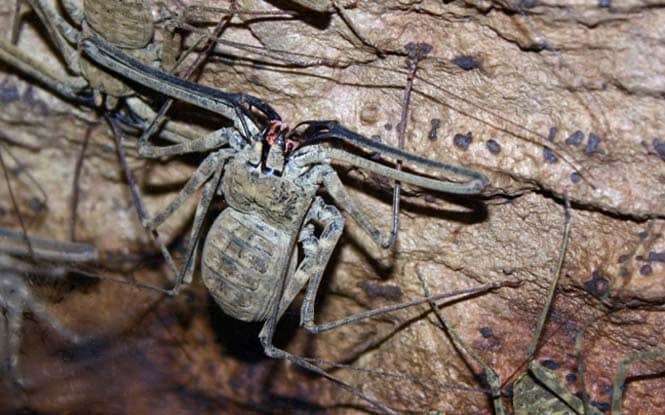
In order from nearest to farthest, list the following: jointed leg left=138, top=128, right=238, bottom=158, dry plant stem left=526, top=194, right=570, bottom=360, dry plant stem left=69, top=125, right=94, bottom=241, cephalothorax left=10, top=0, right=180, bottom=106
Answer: dry plant stem left=526, top=194, right=570, bottom=360 < jointed leg left=138, top=128, right=238, bottom=158 < cephalothorax left=10, top=0, right=180, bottom=106 < dry plant stem left=69, top=125, right=94, bottom=241

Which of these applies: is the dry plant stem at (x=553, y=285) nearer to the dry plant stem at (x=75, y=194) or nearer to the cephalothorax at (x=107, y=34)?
the cephalothorax at (x=107, y=34)

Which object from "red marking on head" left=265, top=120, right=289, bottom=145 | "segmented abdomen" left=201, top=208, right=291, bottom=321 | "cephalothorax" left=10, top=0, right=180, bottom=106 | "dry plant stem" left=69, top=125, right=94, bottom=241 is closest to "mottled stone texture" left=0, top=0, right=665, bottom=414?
"dry plant stem" left=69, top=125, right=94, bottom=241

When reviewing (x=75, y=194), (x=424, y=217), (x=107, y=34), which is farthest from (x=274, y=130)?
(x=75, y=194)

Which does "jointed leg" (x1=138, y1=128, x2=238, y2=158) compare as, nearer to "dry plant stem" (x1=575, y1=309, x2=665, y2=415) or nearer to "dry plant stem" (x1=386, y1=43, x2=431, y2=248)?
"dry plant stem" (x1=386, y1=43, x2=431, y2=248)

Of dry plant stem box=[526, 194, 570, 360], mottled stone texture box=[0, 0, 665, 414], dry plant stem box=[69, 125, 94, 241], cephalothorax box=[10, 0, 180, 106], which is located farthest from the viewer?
dry plant stem box=[69, 125, 94, 241]

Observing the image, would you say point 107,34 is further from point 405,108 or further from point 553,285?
point 553,285

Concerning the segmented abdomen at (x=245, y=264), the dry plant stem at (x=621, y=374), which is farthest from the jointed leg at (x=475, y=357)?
the segmented abdomen at (x=245, y=264)
